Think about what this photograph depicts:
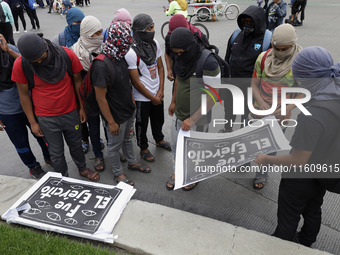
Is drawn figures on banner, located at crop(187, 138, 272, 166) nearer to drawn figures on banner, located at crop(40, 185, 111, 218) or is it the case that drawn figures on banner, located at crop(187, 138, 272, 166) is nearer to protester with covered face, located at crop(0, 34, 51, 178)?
drawn figures on banner, located at crop(40, 185, 111, 218)

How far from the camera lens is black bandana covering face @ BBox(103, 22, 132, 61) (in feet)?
7.79

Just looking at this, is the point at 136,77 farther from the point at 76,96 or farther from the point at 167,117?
the point at 167,117

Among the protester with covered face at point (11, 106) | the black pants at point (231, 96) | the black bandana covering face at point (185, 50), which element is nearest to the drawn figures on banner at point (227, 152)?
the black bandana covering face at point (185, 50)

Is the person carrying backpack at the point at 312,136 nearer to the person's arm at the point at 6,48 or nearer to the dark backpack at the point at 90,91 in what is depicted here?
the dark backpack at the point at 90,91

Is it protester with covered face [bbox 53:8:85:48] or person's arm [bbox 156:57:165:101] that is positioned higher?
protester with covered face [bbox 53:8:85:48]

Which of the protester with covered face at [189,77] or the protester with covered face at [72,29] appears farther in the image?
the protester with covered face at [72,29]

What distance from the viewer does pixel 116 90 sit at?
102 inches

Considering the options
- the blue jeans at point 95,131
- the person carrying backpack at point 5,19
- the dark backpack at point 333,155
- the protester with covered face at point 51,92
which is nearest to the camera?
the dark backpack at point 333,155

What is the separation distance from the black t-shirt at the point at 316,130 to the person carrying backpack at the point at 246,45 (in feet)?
4.49

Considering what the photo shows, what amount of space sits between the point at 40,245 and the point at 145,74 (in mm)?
1850

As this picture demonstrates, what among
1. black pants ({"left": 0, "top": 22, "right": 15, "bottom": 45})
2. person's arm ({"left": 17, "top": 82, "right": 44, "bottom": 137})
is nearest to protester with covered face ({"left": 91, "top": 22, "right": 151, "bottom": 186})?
person's arm ({"left": 17, "top": 82, "right": 44, "bottom": 137})

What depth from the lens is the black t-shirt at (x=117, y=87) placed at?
238cm

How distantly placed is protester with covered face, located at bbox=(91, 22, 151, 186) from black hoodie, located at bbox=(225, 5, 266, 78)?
1134 mm

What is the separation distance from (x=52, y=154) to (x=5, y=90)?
0.75m
